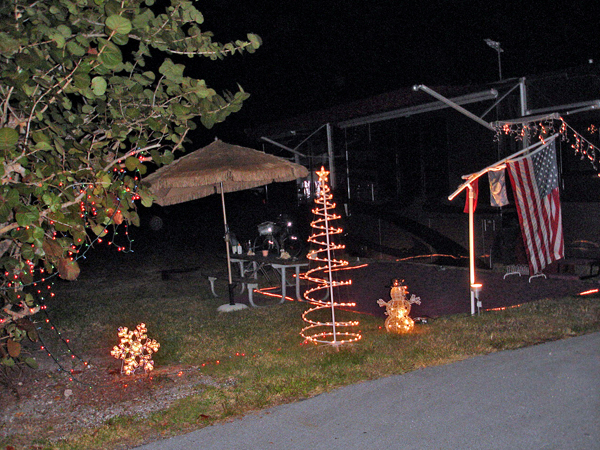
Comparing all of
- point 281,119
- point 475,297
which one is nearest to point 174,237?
point 281,119

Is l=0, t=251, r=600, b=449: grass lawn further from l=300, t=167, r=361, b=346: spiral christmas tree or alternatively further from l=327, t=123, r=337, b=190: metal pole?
l=327, t=123, r=337, b=190: metal pole

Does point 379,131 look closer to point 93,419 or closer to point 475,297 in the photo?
point 475,297

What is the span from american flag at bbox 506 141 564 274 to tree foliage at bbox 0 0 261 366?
13.7 ft

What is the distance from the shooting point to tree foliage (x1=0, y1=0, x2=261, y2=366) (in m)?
4.10

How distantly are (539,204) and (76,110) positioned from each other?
5.48 m

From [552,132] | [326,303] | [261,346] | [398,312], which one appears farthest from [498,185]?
[261,346]

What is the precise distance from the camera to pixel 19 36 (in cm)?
411

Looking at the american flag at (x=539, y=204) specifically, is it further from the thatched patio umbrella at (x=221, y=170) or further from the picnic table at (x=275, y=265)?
the picnic table at (x=275, y=265)

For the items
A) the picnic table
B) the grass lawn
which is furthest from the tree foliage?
the picnic table

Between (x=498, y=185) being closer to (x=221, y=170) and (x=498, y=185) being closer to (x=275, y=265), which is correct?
(x=275, y=265)

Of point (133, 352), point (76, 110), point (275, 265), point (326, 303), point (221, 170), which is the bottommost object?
point (133, 352)

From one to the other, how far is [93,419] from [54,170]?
183cm

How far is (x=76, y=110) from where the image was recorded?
17.2 ft

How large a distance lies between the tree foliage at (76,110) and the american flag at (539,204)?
4165 millimetres
